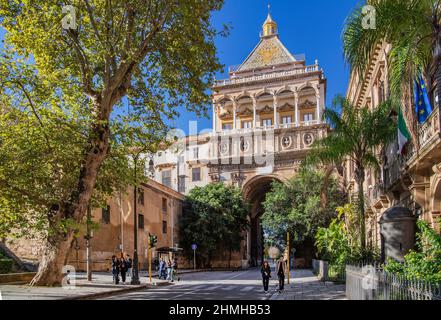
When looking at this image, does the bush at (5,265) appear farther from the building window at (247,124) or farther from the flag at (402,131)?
the building window at (247,124)

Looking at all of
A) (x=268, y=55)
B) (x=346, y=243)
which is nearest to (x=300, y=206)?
(x=346, y=243)

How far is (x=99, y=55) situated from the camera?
1911cm

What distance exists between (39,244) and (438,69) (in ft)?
87.7

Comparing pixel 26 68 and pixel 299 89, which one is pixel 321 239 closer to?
pixel 26 68

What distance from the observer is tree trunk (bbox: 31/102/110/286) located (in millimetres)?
18250

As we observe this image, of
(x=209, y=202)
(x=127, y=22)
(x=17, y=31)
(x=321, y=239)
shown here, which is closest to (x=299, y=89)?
(x=209, y=202)

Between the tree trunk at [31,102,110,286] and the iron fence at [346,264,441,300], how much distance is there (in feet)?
33.6

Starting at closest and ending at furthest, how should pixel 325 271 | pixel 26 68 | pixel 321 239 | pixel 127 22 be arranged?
pixel 26 68 → pixel 127 22 → pixel 325 271 → pixel 321 239

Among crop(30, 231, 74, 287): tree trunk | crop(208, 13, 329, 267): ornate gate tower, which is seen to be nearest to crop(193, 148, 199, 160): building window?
crop(208, 13, 329, 267): ornate gate tower

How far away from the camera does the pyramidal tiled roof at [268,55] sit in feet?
191

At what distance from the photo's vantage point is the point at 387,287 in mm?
9492

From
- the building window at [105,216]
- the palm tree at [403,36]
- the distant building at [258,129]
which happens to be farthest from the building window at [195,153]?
the palm tree at [403,36]

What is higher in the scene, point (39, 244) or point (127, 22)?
point (127, 22)

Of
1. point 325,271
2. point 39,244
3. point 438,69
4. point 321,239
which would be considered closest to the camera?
point 438,69
